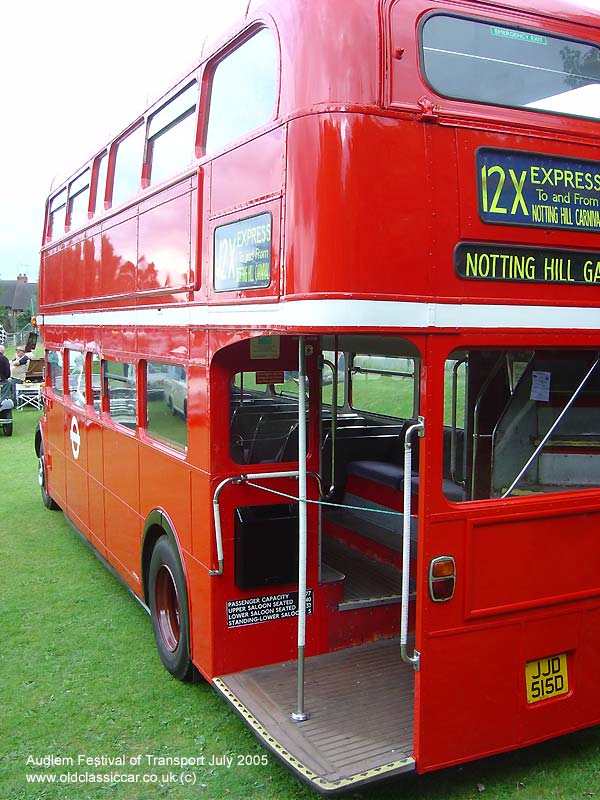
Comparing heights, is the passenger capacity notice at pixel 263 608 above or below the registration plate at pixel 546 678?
above

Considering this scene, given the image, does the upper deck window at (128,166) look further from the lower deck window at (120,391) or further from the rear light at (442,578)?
the rear light at (442,578)

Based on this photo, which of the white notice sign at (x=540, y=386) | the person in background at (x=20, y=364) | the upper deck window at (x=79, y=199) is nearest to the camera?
the white notice sign at (x=540, y=386)

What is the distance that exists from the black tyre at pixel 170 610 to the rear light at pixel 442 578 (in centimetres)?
188

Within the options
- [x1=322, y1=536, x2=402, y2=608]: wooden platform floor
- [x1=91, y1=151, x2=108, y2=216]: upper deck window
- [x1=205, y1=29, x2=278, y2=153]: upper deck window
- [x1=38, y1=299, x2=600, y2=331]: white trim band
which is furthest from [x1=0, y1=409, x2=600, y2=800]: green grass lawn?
[x1=91, y1=151, x2=108, y2=216]: upper deck window

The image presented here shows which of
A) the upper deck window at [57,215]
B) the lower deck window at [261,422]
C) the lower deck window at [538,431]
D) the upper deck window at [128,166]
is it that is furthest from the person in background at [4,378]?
the lower deck window at [538,431]

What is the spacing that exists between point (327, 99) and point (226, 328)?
129cm

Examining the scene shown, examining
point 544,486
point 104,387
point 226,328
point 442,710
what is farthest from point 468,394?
point 104,387

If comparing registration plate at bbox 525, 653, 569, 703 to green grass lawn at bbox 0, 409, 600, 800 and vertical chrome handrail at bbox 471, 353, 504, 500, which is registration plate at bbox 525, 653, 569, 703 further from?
vertical chrome handrail at bbox 471, 353, 504, 500

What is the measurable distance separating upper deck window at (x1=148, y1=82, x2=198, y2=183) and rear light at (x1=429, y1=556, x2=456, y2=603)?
8.85ft

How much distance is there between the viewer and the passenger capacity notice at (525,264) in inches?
133

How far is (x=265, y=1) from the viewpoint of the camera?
3635 mm

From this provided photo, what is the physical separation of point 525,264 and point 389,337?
842mm

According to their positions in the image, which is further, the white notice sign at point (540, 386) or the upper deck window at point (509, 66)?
the white notice sign at point (540, 386)

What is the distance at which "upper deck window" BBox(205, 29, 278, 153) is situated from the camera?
3646 millimetres
